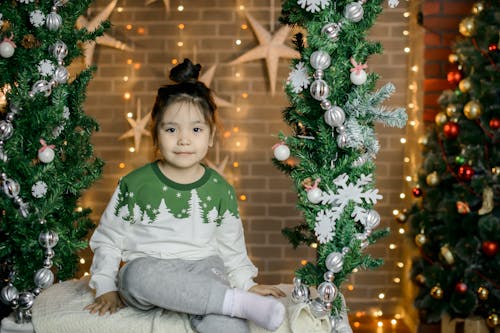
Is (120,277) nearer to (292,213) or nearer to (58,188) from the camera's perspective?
(58,188)

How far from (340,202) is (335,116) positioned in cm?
31

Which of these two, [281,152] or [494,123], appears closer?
[281,152]

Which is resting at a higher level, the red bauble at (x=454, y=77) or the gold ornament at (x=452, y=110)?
the red bauble at (x=454, y=77)

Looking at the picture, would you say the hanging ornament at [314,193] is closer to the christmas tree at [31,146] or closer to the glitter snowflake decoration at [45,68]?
the christmas tree at [31,146]

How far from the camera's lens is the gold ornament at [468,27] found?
10.5 feet

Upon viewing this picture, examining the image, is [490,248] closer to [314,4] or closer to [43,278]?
[314,4]

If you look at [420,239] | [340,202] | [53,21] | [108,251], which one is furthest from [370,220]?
[53,21]

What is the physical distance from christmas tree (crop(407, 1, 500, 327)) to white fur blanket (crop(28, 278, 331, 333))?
3.84ft

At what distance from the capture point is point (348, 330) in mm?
2420

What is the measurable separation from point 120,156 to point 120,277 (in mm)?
1805

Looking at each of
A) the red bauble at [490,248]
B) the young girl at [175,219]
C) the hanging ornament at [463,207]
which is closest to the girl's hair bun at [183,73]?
the young girl at [175,219]

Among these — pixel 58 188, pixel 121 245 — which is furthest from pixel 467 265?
pixel 58 188

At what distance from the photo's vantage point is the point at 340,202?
2.31 metres

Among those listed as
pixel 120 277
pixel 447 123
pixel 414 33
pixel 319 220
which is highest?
pixel 414 33
